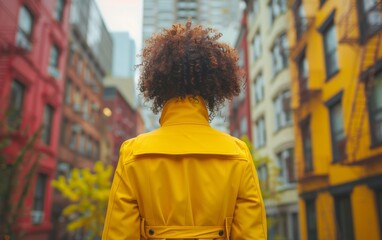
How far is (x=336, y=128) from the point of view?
35.6 ft

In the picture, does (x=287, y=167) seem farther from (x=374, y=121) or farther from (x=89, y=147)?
(x=89, y=147)

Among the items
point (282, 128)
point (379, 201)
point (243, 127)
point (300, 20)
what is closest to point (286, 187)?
point (282, 128)

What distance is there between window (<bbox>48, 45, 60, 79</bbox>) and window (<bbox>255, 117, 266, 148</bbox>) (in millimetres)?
11152

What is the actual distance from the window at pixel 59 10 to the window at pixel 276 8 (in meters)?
10.8

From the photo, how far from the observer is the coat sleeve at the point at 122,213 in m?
1.73

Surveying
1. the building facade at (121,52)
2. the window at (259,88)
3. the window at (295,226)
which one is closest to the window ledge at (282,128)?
the window at (259,88)

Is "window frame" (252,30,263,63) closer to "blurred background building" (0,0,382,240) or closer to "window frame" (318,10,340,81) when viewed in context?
"blurred background building" (0,0,382,240)

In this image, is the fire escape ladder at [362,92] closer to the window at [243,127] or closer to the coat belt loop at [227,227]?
the coat belt loop at [227,227]

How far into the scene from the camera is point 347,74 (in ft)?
29.7

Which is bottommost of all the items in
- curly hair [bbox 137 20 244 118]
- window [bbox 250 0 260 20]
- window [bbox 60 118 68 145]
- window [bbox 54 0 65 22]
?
curly hair [bbox 137 20 244 118]

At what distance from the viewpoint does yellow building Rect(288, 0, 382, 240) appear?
7.33 meters

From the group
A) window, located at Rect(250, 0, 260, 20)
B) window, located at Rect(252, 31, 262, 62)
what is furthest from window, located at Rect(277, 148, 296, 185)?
window, located at Rect(250, 0, 260, 20)

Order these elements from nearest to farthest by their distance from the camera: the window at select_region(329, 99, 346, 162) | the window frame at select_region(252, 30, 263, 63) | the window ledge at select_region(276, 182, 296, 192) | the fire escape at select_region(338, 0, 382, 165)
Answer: the fire escape at select_region(338, 0, 382, 165) < the window at select_region(329, 99, 346, 162) < the window ledge at select_region(276, 182, 296, 192) < the window frame at select_region(252, 30, 263, 63)

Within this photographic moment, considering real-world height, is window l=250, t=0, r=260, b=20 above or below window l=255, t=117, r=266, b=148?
above
